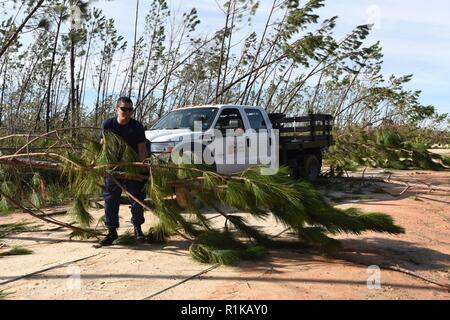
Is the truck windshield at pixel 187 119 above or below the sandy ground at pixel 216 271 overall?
above

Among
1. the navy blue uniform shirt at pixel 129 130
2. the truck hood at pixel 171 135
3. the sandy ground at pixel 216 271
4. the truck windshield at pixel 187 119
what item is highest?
the truck windshield at pixel 187 119

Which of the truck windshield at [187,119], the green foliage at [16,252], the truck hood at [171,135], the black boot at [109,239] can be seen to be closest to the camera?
the green foliage at [16,252]

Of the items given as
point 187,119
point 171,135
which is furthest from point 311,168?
point 171,135

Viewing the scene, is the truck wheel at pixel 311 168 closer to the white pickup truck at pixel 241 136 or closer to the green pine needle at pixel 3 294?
the white pickup truck at pixel 241 136

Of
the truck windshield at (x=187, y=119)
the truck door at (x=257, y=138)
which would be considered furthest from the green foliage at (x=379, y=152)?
the truck windshield at (x=187, y=119)

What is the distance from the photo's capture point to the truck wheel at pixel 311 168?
10.5 meters

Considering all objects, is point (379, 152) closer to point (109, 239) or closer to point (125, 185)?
point (125, 185)

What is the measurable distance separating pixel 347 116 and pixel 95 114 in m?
13.7

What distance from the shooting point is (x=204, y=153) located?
7500 mm

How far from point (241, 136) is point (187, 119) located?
1.06 m

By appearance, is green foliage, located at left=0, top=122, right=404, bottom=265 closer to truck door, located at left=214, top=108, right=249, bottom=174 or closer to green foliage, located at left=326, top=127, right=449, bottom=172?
truck door, located at left=214, top=108, right=249, bottom=174

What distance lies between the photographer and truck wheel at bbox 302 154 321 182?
34.4 ft

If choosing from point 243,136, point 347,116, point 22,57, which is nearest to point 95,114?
point 22,57
